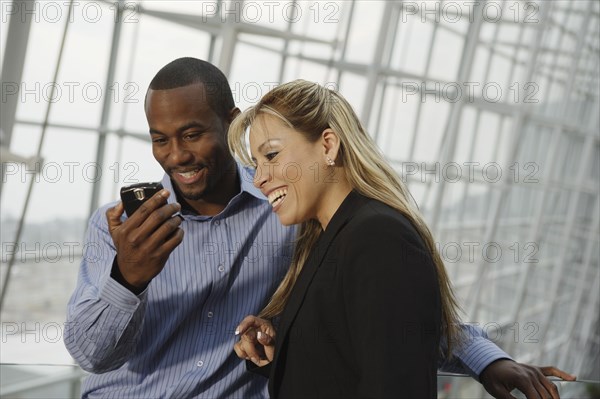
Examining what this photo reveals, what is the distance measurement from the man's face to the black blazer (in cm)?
64

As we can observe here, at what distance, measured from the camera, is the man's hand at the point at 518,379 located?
7.30 feet

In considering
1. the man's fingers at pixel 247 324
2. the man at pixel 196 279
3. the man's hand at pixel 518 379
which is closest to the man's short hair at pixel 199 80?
the man at pixel 196 279

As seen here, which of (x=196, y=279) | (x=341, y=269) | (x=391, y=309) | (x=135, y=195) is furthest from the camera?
(x=196, y=279)

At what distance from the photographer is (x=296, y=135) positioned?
211 cm

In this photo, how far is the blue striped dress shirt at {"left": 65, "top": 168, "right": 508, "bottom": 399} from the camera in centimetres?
242

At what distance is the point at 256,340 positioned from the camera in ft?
7.30

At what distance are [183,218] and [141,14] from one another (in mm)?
5095

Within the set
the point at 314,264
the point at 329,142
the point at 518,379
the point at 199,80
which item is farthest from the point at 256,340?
the point at 199,80

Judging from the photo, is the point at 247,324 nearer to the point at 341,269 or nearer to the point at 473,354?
the point at 341,269

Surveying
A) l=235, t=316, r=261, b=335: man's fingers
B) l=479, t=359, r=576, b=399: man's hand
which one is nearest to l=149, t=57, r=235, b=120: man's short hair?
l=235, t=316, r=261, b=335: man's fingers

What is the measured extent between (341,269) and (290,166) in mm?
336

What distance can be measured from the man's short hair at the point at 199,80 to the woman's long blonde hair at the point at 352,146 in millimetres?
436

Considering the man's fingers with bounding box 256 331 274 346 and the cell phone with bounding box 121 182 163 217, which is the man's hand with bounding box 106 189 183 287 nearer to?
the cell phone with bounding box 121 182 163 217

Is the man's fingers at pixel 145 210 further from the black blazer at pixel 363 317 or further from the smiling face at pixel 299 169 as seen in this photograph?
the black blazer at pixel 363 317
